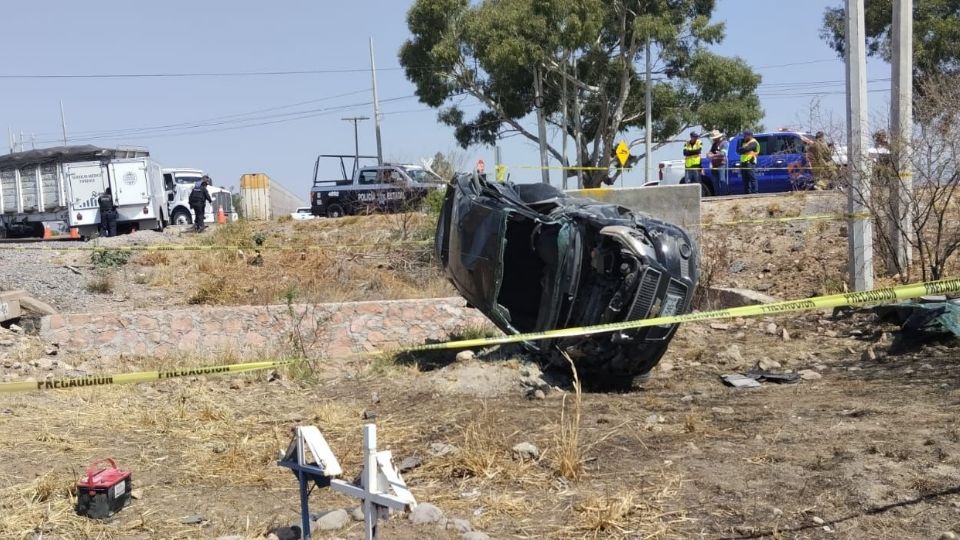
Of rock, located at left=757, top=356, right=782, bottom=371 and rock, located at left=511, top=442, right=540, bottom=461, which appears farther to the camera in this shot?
rock, located at left=757, top=356, right=782, bottom=371

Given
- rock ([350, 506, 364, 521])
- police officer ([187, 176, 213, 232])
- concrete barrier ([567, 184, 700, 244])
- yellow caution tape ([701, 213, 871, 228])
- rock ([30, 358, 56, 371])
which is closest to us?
rock ([350, 506, 364, 521])

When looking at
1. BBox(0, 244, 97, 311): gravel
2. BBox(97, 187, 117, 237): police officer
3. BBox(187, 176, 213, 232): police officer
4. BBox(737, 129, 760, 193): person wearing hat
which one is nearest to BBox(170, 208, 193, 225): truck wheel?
BBox(97, 187, 117, 237): police officer

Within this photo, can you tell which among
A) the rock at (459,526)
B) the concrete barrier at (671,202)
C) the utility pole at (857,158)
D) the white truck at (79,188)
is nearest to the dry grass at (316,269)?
the concrete barrier at (671,202)

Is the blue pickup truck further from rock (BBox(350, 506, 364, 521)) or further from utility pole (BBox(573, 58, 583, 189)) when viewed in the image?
rock (BBox(350, 506, 364, 521))

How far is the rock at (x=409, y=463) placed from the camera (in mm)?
5367

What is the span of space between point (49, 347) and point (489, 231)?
17.1 ft

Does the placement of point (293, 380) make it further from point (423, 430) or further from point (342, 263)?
point (342, 263)

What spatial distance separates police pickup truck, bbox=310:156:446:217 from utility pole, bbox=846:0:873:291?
319 inches

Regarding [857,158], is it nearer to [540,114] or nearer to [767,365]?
[767,365]

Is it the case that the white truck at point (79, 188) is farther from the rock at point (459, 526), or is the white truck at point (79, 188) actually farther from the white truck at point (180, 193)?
the rock at point (459, 526)

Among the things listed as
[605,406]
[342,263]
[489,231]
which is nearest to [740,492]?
[605,406]

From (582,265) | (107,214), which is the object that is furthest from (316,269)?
(107,214)

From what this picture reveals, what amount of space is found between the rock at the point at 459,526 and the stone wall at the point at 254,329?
5.47 metres

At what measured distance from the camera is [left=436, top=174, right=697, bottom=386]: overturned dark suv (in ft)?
23.4
